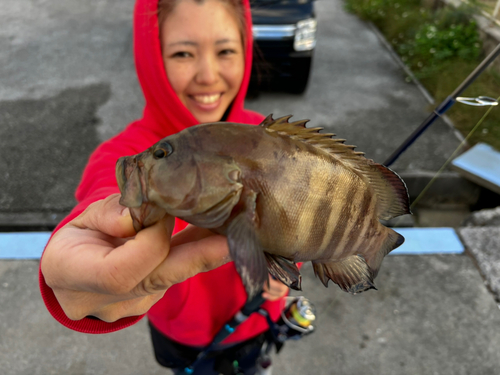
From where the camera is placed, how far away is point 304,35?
4.64 meters

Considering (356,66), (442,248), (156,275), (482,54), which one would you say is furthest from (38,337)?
(356,66)

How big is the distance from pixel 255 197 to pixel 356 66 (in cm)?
607

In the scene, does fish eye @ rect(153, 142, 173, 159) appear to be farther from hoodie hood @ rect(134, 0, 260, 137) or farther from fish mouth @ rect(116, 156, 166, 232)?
hoodie hood @ rect(134, 0, 260, 137)

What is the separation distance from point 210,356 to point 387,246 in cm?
134

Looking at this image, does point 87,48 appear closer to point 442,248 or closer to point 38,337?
point 38,337

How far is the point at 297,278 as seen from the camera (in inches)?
35.8

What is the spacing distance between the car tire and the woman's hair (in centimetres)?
340

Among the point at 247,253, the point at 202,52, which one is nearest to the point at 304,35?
the point at 202,52

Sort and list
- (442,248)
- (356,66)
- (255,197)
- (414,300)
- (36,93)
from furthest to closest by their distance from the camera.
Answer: (356,66) < (36,93) < (442,248) < (414,300) < (255,197)

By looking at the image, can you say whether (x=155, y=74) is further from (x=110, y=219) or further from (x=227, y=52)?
(x=110, y=219)

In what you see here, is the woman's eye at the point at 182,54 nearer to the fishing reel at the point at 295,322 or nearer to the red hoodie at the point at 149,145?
the red hoodie at the point at 149,145

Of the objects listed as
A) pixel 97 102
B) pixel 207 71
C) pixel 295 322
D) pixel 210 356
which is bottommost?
pixel 97 102

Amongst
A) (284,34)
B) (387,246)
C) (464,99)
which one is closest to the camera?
(387,246)

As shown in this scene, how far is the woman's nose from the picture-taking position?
1505 mm
